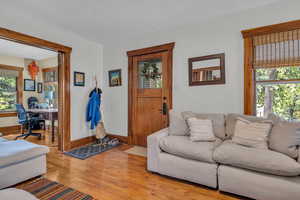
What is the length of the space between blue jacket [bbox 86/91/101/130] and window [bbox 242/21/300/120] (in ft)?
9.83

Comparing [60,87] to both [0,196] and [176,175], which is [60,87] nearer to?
[0,196]

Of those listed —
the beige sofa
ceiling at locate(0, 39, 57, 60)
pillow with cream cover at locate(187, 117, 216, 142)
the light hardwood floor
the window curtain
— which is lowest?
the light hardwood floor

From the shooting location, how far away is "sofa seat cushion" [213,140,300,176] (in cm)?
155

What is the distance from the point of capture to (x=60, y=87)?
3295mm

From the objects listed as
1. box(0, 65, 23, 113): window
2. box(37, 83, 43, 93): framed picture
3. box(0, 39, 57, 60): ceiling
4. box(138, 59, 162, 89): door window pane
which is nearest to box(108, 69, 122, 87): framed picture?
box(138, 59, 162, 89): door window pane

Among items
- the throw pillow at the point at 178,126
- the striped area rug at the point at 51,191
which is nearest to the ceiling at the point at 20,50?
the striped area rug at the point at 51,191

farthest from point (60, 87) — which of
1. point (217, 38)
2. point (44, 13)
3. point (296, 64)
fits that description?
point (296, 64)

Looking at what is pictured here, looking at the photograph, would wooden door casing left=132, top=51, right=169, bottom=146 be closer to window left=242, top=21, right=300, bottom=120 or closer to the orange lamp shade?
window left=242, top=21, right=300, bottom=120

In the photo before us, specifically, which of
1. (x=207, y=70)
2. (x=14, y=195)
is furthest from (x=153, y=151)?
(x=207, y=70)

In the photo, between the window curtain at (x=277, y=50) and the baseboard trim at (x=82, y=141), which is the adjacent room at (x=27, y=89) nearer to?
the baseboard trim at (x=82, y=141)

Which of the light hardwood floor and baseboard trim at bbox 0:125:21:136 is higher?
baseboard trim at bbox 0:125:21:136

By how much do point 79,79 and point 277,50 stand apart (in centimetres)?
366

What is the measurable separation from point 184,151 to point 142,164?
93cm

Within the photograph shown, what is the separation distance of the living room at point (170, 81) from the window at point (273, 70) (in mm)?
14
